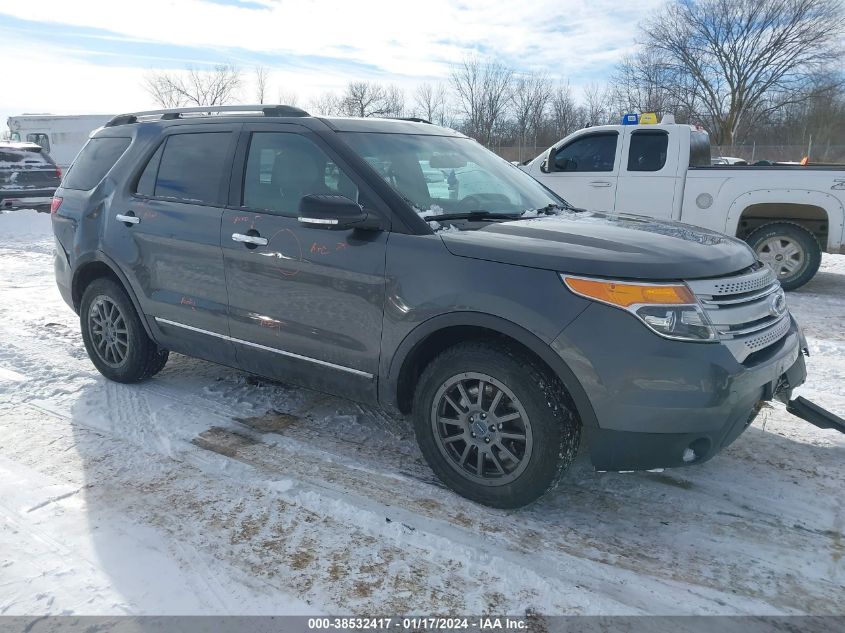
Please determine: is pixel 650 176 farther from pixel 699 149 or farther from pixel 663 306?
pixel 663 306

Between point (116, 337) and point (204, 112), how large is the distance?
5.78ft

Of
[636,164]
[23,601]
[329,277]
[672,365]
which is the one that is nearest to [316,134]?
[329,277]

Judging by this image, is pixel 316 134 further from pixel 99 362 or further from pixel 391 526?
pixel 99 362

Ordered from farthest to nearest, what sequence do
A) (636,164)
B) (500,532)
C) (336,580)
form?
1. (636,164)
2. (500,532)
3. (336,580)

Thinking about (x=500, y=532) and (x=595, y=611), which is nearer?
(x=595, y=611)

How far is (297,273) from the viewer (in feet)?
11.4

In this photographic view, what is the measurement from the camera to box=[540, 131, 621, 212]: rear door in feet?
29.2

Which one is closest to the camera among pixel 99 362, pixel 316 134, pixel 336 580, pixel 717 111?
pixel 336 580

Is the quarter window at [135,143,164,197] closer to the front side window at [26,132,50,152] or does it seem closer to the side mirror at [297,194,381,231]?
the side mirror at [297,194,381,231]

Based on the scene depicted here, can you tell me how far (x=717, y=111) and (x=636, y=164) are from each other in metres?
35.4

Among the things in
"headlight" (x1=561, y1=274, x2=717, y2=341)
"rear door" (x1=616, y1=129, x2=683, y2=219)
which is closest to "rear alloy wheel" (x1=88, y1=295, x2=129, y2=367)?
"headlight" (x1=561, y1=274, x2=717, y2=341)

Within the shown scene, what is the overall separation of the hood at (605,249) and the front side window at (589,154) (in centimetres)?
594

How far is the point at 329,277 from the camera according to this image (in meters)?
3.35

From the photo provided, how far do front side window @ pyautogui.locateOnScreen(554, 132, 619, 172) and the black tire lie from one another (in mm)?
6431
